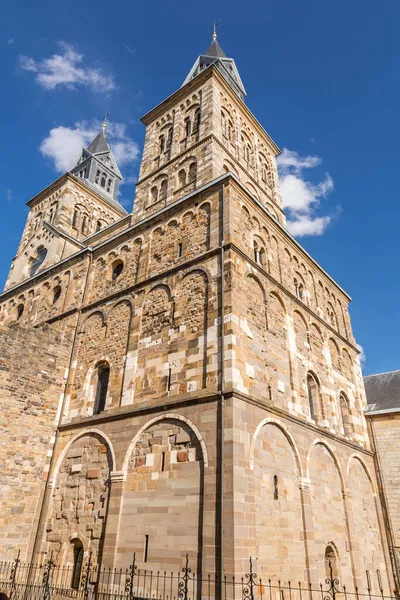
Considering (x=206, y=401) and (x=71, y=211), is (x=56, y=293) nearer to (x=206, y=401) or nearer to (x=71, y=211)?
(x=206, y=401)

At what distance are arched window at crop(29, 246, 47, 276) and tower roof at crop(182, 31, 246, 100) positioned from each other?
43.8 feet

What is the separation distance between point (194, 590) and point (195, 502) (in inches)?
66.6

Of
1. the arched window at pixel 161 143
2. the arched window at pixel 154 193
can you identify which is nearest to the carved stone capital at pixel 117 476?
the arched window at pixel 154 193

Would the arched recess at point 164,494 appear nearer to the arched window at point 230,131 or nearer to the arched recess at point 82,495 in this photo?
the arched recess at point 82,495

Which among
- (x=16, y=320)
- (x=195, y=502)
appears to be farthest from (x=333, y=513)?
(x=16, y=320)

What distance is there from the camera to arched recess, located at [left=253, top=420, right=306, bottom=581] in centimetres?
989

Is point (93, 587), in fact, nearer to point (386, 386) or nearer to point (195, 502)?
point (195, 502)

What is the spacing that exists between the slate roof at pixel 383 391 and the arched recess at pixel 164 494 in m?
11.3

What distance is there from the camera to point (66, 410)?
1485 centimetres

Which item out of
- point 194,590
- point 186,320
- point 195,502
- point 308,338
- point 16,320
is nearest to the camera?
point 194,590

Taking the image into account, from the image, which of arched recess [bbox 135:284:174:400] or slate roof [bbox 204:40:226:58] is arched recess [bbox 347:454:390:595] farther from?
slate roof [bbox 204:40:226:58]

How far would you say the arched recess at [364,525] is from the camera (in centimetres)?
1389

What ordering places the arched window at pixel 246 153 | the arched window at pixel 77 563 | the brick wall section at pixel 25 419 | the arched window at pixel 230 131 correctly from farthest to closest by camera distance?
the arched window at pixel 246 153, the arched window at pixel 230 131, the brick wall section at pixel 25 419, the arched window at pixel 77 563

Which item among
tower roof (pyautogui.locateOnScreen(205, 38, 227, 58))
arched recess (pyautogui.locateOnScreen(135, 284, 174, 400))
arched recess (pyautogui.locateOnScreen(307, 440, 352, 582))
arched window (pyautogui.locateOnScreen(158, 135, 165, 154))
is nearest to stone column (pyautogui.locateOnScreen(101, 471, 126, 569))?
arched recess (pyautogui.locateOnScreen(135, 284, 174, 400))
